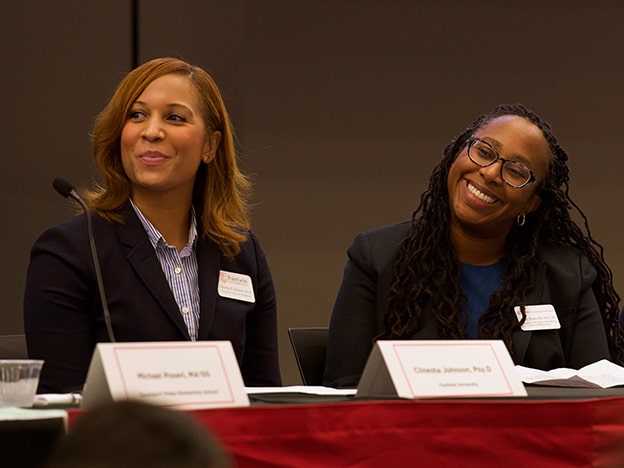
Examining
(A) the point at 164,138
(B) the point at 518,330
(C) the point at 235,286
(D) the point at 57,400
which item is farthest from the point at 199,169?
(D) the point at 57,400

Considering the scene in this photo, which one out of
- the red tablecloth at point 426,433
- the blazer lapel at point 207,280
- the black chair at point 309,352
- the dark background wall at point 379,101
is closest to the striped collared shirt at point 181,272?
the blazer lapel at point 207,280

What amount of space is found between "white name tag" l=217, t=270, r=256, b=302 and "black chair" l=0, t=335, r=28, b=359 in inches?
18.9

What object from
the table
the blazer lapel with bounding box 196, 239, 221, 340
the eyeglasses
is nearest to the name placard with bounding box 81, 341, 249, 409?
the table

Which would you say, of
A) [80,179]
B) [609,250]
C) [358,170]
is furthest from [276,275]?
[609,250]

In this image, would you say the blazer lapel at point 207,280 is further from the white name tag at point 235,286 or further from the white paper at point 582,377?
the white paper at point 582,377

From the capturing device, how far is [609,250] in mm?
5406

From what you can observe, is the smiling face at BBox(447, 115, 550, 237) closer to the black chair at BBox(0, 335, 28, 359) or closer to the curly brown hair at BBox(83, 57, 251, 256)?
the curly brown hair at BBox(83, 57, 251, 256)

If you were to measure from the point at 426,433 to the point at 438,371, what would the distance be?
5.5 inches

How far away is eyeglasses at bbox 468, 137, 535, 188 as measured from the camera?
9.30 feet

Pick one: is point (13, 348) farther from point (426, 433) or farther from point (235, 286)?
point (426, 433)

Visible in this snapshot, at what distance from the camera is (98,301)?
7.79 feet

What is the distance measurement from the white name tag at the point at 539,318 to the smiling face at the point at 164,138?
93 cm

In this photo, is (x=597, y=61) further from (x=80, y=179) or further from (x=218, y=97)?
(x=218, y=97)

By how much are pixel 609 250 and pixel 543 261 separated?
268 centimetres
